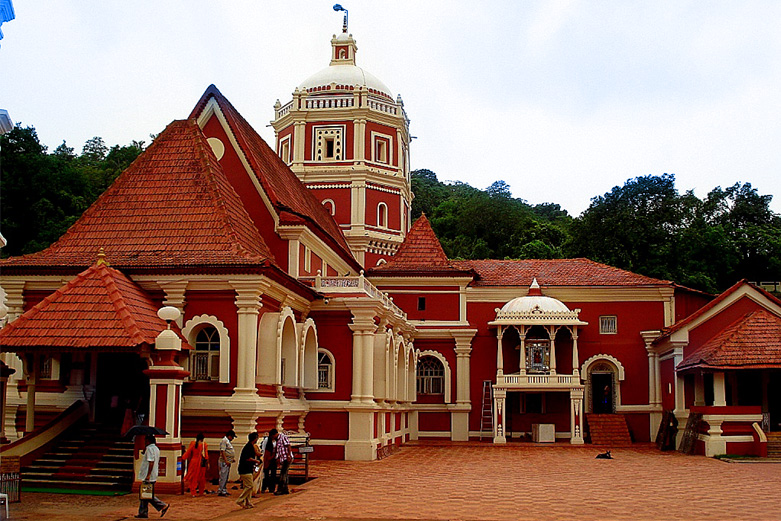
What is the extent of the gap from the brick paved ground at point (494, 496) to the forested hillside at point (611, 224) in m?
27.4

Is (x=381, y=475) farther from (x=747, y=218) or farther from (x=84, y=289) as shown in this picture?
(x=747, y=218)

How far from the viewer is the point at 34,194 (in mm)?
44000

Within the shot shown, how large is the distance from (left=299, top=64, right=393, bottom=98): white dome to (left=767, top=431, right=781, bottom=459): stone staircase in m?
22.1

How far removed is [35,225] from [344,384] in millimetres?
24863

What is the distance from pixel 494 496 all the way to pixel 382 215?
2486cm

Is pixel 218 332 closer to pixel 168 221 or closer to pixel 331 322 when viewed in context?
pixel 168 221

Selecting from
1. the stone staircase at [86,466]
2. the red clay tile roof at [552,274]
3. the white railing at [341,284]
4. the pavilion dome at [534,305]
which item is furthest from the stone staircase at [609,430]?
the stone staircase at [86,466]

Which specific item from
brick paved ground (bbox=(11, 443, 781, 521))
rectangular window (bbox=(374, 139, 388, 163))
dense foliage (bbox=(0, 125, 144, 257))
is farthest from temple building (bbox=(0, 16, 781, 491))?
dense foliage (bbox=(0, 125, 144, 257))

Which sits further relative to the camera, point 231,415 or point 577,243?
point 577,243

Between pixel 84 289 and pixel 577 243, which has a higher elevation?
pixel 577 243

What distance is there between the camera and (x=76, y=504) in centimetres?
1502

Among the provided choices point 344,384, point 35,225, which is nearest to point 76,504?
point 344,384

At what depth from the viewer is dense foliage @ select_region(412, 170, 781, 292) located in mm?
52188

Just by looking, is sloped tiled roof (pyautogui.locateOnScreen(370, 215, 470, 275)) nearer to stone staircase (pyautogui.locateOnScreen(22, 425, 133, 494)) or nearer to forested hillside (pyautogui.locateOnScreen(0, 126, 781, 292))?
forested hillside (pyautogui.locateOnScreen(0, 126, 781, 292))
